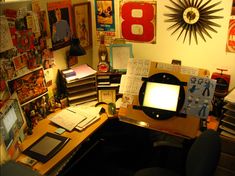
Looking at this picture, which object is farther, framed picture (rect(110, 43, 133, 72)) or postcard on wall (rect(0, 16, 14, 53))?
framed picture (rect(110, 43, 133, 72))

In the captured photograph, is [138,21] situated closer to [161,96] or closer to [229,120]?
[161,96]

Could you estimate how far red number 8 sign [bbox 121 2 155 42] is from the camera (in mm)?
2523

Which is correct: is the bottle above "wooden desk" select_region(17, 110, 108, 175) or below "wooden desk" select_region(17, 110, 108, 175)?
above

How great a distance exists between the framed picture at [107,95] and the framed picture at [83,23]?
1.97 feet

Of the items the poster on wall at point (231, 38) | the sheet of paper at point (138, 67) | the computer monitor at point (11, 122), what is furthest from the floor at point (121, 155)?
the poster on wall at point (231, 38)

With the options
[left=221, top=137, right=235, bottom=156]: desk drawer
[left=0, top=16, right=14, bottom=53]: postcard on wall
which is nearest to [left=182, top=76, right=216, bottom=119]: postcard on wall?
[left=221, top=137, right=235, bottom=156]: desk drawer

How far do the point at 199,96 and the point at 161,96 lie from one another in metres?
0.31

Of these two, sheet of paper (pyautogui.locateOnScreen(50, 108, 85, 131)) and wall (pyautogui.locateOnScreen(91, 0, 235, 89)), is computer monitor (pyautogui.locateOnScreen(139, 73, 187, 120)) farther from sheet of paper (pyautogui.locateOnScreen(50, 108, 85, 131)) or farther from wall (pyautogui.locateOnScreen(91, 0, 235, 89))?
sheet of paper (pyautogui.locateOnScreen(50, 108, 85, 131))

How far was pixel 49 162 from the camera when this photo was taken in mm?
1843

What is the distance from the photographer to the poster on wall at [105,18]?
2709mm

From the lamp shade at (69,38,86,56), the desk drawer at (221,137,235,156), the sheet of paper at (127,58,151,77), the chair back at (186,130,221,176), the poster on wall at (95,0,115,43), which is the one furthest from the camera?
the poster on wall at (95,0,115,43)

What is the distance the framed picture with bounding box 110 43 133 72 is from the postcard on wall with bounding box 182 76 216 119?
2.31ft

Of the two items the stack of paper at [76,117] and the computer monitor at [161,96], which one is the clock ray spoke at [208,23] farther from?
the stack of paper at [76,117]

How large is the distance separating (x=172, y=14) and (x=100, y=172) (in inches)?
65.7
